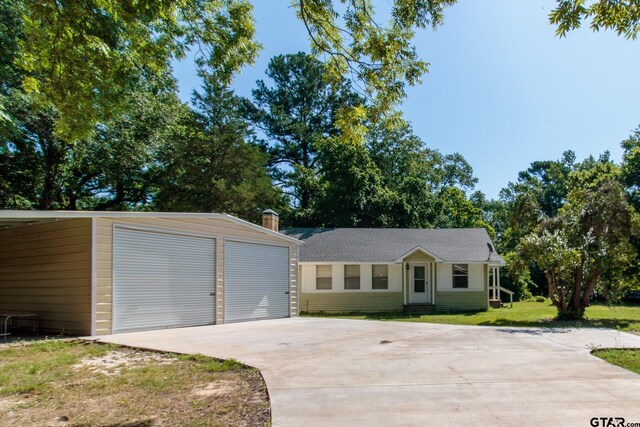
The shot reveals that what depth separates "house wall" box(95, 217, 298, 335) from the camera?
10.1 m

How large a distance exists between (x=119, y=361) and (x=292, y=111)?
114 feet

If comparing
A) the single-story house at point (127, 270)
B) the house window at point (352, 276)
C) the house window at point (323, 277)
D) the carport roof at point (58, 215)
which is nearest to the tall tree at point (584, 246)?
the house window at point (352, 276)

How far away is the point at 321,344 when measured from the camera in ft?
29.5

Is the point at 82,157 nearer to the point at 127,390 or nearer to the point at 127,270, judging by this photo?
the point at 127,270

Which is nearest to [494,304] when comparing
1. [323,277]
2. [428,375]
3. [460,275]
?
[460,275]

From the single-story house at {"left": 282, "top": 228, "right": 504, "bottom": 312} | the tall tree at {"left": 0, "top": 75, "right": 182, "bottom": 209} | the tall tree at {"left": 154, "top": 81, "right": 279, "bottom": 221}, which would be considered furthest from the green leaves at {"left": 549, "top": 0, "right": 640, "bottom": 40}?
the tall tree at {"left": 154, "top": 81, "right": 279, "bottom": 221}

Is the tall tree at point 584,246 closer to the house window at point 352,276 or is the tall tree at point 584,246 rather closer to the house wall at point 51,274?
the house window at point 352,276

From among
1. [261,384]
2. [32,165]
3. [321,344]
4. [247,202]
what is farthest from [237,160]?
[261,384]

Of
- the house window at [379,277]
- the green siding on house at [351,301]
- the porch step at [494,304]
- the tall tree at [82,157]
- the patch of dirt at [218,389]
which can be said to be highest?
the tall tree at [82,157]

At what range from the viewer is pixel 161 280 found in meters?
11.6

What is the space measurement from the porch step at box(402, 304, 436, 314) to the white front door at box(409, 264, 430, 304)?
0.58 meters

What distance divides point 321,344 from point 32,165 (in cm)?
2098

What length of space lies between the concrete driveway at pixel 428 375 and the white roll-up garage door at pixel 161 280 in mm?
794

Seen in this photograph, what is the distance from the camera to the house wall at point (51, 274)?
1001 centimetres
